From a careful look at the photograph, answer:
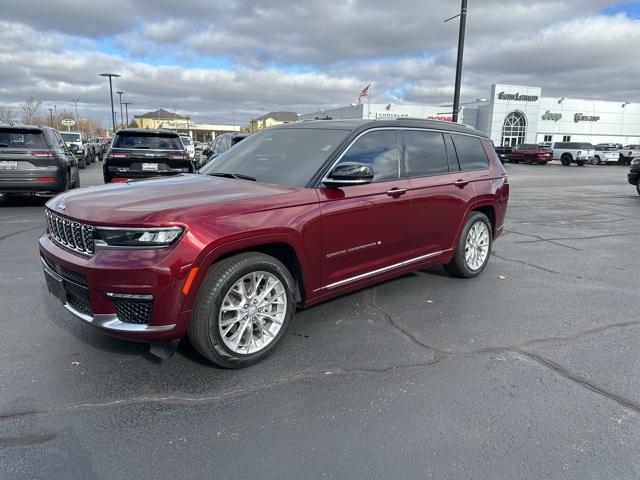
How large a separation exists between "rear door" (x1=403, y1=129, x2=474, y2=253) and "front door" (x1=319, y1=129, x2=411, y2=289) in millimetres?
164

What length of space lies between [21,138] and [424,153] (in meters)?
8.95

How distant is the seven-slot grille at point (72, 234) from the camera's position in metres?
3.20

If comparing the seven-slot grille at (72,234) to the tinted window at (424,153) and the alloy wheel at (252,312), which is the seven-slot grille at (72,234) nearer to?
the alloy wheel at (252,312)

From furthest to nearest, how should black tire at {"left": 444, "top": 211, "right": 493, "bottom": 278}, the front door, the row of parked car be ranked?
the row of parked car → black tire at {"left": 444, "top": 211, "right": 493, "bottom": 278} → the front door

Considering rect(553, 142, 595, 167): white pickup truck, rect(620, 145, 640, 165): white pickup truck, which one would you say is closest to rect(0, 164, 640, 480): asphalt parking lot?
rect(553, 142, 595, 167): white pickup truck

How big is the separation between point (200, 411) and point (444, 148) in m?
3.75

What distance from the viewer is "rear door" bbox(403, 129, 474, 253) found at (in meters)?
4.78

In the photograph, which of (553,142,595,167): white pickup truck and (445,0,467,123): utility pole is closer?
(445,0,467,123): utility pole

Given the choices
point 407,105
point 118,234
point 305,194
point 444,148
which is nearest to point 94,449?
point 118,234

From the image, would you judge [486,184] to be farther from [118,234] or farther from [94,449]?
[94,449]

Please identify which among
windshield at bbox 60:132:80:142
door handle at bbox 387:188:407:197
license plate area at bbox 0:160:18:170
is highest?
windshield at bbox 60:132:80:142

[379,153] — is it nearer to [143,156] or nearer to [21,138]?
[143,156]

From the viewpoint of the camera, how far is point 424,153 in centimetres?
499

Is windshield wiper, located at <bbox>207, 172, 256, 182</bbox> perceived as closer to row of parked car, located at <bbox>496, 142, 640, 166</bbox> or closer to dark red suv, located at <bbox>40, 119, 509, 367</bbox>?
dark red suv, located at <bbox>40, 119, 509, 367</bbox>
